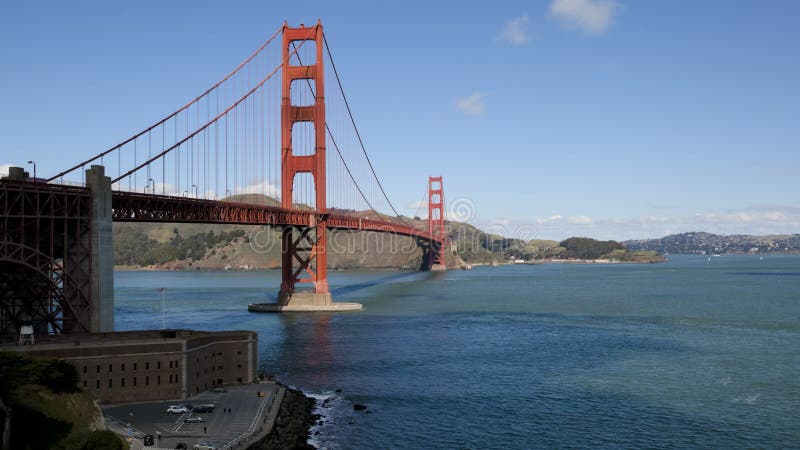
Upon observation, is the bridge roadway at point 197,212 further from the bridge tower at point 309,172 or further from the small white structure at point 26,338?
the small white structure at point 26,338

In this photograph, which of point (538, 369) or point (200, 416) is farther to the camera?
point (538, 369)

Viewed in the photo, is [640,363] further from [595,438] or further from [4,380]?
[4,380]

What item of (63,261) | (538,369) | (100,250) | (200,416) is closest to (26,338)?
(63,261)

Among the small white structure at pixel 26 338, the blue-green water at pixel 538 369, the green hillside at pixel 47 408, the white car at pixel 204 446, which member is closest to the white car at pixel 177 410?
the green hillside at pixel 47 408

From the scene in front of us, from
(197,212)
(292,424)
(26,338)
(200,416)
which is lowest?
(292,424)

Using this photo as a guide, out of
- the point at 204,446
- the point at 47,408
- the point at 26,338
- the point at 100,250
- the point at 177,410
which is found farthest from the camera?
the point at 100,250

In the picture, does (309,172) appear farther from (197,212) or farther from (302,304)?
(197,212)

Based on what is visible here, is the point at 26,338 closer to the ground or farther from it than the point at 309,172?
closer to the ground

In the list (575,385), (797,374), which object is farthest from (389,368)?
(797,374)
